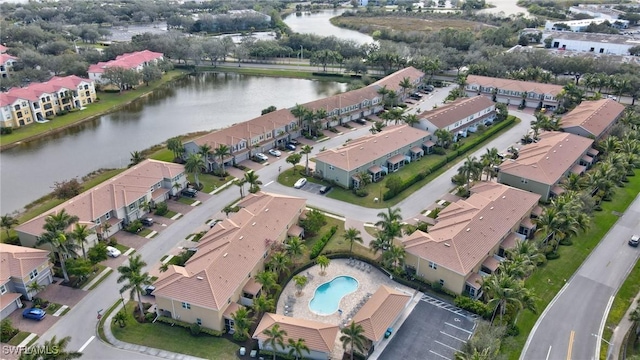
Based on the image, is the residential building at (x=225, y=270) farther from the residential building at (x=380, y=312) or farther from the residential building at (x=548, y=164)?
the residential building at (x=548, y=164)

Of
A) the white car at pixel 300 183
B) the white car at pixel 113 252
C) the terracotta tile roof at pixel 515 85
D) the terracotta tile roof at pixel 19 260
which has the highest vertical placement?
the terracotta tile roof at pixel 515 85

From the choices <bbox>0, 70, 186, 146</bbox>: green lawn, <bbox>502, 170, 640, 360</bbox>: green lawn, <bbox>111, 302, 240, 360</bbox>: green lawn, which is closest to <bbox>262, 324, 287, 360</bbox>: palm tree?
<bbox>111, 302, 240, 360</bbox>: green lawn

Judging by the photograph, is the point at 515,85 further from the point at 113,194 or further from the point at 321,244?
the point at 113,194

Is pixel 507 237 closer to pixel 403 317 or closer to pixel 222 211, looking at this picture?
pixel 403 317

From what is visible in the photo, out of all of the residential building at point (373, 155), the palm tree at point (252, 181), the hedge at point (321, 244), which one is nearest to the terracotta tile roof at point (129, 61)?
the palm tree at point (252, 181)

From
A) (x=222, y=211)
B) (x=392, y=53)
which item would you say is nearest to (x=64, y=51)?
(x=392, y=53)
